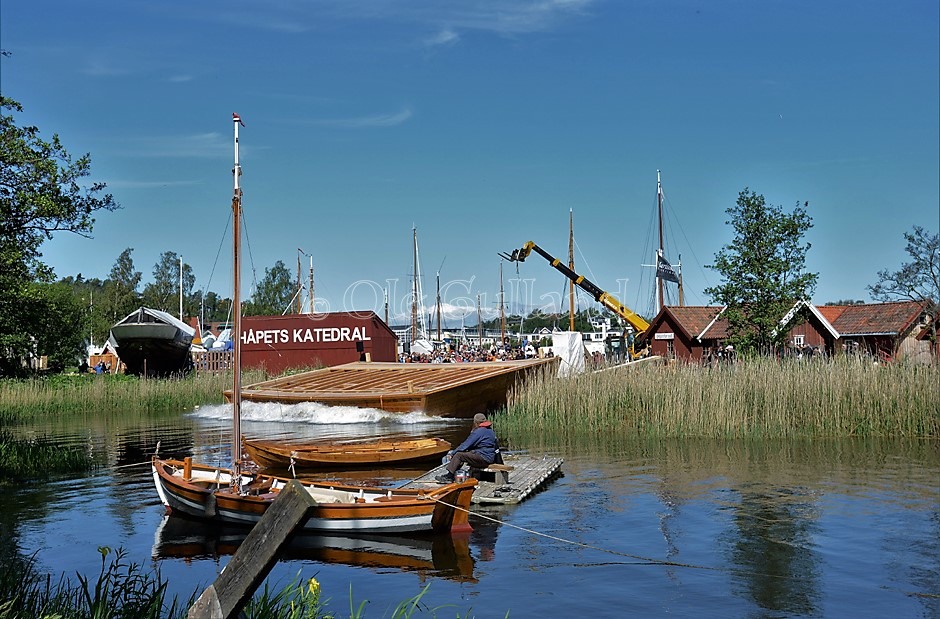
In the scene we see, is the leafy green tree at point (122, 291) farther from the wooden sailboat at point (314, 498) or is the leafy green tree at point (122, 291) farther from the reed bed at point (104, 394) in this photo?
the wooden sailboat at point (314, 498)

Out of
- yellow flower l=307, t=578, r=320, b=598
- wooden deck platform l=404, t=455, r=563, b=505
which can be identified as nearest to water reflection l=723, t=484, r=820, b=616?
wooden deck platform l=404, t=455, r=563, b=505

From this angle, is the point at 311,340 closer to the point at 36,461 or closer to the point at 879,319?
the point at 879,319

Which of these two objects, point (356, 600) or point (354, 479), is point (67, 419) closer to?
point (354, 479)

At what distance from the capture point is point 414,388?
1243 inches

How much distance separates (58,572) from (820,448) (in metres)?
16.3

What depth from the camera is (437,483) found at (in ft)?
52.9

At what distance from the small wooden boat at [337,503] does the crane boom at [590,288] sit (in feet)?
105

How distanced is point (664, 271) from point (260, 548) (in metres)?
45.9

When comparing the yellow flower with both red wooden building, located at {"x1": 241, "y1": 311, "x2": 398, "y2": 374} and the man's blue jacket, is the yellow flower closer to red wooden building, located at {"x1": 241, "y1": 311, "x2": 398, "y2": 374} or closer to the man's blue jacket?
the man's blue jacket

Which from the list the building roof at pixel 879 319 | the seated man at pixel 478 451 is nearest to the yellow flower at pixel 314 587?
the seated man at pixel 478 451

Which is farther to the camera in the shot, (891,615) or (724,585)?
(724,585)

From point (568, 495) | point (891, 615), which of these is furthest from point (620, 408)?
point (891, 615)

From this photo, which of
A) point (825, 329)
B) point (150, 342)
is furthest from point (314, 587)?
point (150, 342)

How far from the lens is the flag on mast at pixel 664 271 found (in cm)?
4872
